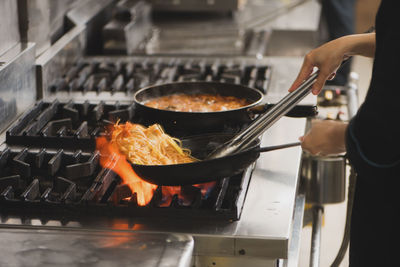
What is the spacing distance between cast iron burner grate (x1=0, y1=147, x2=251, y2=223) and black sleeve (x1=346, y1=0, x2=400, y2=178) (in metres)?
0.28

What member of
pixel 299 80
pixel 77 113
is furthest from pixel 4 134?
pixel 299 80

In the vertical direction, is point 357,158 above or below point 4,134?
above

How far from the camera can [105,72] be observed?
7.32 ft

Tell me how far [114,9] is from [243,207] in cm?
183

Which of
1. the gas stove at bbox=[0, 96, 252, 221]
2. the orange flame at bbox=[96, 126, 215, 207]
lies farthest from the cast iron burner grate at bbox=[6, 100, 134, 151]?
the orange flame at bbox=[96, 126, 215, 207]

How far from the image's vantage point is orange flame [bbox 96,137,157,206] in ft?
4.41

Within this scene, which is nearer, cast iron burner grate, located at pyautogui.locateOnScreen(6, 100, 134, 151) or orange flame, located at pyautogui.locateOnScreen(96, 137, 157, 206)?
orange flame, located at pyautogui.locateOnScreen(96, 137, 157, 206)

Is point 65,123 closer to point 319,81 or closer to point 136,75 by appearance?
point 136,75

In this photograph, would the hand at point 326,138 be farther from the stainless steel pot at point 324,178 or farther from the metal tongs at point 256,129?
the stainless steel pot at point 324,178

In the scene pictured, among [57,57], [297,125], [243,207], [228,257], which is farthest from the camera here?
[57,57]

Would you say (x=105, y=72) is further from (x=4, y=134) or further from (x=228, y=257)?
(x=228, y=257)

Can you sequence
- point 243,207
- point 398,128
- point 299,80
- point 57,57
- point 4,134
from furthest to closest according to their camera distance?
point 57,57, point 4,134, point 299,80, point 243,207, point 398,128

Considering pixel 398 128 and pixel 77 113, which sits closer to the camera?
pixel 398 128

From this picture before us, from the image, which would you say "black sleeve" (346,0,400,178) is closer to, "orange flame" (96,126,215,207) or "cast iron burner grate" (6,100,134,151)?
"orange flame" (96,126,215,207)
